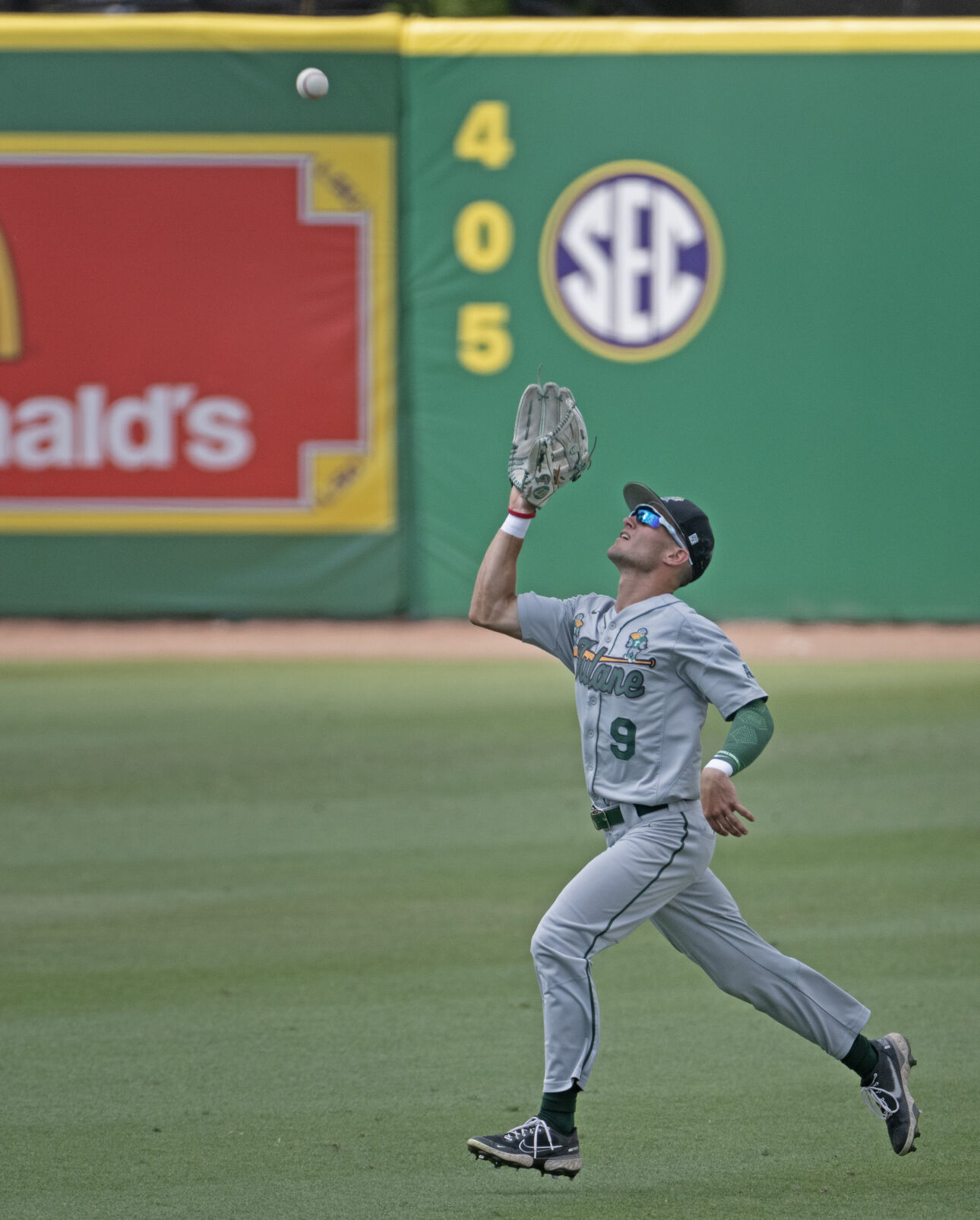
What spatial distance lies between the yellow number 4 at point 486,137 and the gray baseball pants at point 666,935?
983cm

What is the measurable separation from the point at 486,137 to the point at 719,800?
400 inches

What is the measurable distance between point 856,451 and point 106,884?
812 cm

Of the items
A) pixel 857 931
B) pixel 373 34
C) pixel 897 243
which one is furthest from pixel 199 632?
pixel 857 931

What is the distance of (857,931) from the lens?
6297 millimetres

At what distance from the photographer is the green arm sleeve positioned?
3.96 metres

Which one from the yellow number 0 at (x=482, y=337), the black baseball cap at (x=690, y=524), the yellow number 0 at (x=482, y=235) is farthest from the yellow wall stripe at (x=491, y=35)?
the black baseball cap at (x=690, y=524)

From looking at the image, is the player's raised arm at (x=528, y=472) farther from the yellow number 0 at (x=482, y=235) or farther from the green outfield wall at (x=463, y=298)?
the yellow number 0 at (x=482, y=235)

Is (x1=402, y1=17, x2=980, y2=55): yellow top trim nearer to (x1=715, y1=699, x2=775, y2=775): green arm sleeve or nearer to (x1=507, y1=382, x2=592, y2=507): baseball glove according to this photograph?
(x1=507, y1=382, x2=592, y2=507): baseball glove

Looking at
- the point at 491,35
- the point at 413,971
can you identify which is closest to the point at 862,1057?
the point at 413,971

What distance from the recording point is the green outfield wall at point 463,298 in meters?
13.2

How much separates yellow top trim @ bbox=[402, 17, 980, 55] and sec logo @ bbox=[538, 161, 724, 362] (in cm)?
93

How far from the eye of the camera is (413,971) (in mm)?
5816

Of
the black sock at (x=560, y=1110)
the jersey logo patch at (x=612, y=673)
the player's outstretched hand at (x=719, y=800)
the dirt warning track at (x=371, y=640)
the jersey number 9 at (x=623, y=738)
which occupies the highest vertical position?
the jersey logo patch at (x=612, y=673)

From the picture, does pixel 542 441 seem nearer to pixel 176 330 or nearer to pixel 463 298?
pixel 463 298
